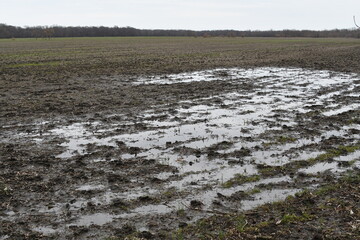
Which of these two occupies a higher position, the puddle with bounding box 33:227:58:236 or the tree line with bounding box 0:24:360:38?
the tree line with bounding box 0:24:360:38

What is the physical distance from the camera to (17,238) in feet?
16.7

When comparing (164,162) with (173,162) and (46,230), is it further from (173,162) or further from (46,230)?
(46,230)

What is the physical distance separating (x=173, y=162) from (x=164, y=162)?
184 mm

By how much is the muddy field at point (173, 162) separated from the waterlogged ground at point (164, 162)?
0.03 m

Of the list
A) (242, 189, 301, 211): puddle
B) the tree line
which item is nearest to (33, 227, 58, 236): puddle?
(242, 189, 301, 211): puddle

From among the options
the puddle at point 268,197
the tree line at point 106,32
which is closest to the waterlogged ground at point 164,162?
the puddle at point 268,197

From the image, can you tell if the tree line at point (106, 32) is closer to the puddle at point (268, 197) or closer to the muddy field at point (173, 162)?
the muddy field at point (173, 162)

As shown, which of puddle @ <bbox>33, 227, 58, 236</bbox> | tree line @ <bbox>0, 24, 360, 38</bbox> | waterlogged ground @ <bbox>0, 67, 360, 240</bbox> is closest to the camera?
puddle @ <bbox>33, 227, 58, 236</bbox>

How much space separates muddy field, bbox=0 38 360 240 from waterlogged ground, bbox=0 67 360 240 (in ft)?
0.08

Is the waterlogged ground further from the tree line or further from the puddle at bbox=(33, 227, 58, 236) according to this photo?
the tree line

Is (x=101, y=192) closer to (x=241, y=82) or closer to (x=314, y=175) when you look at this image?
(x=314, y=175)

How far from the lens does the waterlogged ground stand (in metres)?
5.76

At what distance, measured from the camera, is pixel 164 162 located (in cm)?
800

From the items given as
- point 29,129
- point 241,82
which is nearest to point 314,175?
point 29,129
